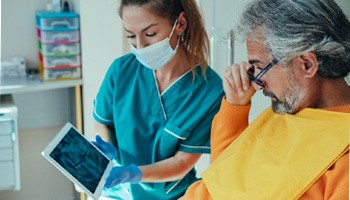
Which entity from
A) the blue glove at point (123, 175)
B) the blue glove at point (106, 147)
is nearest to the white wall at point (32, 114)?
the blue glove at point (106, 147)

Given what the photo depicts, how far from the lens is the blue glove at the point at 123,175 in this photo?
4.55 ft

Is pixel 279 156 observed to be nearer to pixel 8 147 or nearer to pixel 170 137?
pixel 170 137

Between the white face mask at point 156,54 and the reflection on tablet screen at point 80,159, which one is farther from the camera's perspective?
the white face mask at point 156,54

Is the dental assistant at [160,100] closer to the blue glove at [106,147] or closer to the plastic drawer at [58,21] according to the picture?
the blue glove at [106,147]

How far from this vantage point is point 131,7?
1430mm

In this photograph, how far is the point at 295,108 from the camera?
1.08 metres

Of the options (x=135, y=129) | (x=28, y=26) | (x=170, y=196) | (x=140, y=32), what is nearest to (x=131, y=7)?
(x=140, y=32)

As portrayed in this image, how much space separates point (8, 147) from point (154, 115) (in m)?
1.24

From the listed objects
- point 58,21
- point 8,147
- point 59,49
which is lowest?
point 8,147

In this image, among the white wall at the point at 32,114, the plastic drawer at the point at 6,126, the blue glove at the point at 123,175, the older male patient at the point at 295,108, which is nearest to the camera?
the older male patient at the point at 295,108

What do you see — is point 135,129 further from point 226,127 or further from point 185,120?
point 226,127

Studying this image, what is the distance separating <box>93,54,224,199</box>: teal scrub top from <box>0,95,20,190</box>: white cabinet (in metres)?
1.01

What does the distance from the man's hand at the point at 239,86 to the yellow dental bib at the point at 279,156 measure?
7 cm

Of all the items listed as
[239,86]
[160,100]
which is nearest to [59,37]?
[160,100]
